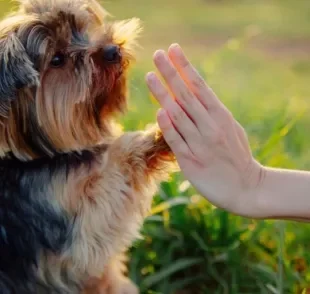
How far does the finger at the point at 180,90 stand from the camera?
3.00 meters

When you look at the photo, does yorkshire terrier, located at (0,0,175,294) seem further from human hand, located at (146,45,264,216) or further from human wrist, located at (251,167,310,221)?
human wrist, located at (251,167,310,221)

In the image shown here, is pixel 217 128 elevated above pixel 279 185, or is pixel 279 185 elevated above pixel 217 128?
pixel 217 128

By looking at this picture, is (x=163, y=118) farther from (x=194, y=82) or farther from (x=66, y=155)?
(x=66, y=155)

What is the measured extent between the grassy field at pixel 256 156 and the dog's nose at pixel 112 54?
2.90ft

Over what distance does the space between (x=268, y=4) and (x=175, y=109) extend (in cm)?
705

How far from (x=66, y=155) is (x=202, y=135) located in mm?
656

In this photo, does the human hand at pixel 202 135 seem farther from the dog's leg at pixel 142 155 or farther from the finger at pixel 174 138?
the dog's leg at pixel 142 155

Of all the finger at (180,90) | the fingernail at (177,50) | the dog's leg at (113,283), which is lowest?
the dog's leg at (113,283)

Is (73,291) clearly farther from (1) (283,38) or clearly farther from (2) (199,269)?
(1) (283,38)

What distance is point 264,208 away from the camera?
10.2 ft

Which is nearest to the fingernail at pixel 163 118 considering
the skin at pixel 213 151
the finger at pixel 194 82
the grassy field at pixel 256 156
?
the skin at pixel 213 151

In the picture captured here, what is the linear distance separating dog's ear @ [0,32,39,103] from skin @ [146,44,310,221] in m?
0.47

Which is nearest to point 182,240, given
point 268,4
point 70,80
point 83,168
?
point 83,168

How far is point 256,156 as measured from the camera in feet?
14.2
